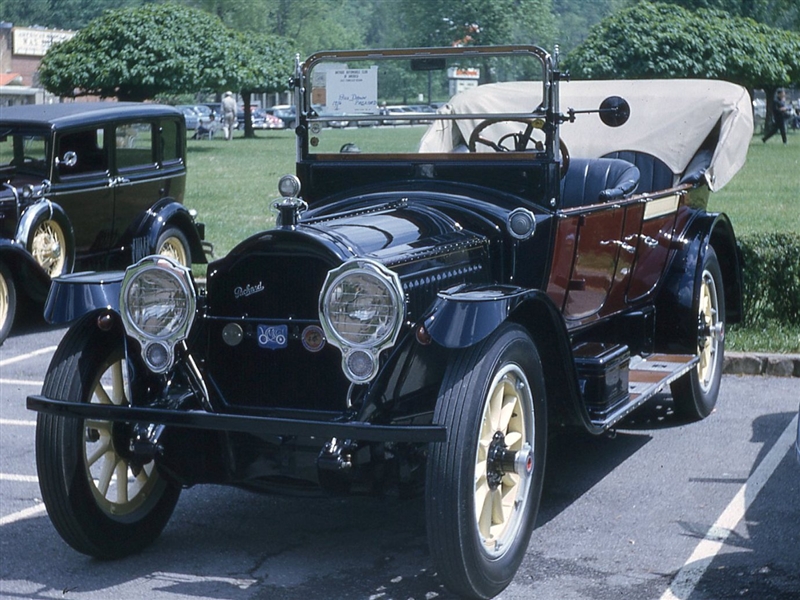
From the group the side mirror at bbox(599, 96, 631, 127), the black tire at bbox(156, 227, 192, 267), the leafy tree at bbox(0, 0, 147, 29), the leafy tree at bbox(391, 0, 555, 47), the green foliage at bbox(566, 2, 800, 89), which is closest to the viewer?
the side mirror at bbox(599, 96, 631, 127)

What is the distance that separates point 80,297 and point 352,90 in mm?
1897

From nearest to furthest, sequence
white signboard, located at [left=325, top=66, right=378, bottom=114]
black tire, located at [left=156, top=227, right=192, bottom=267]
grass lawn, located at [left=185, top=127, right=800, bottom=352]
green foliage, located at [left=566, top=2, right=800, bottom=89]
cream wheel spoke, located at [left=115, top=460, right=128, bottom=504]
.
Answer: cream wheel spoke, located at [left=115, top=460, right=128, bottom=504] → white signboard, located at [left=325, top=66, right=378, bottom=114] → grass lawn, located at [left=185, top=127, right=800, bottom=352] → black tire, located at [left=156, top=227, right=192, bottom=267] → green foliage, located at [left=566, top=2, right=800, bottom=89]

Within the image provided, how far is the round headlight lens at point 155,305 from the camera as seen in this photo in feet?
12.8

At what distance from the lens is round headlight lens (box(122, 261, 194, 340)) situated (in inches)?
153

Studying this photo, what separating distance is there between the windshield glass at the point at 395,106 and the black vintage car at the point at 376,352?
2 cm

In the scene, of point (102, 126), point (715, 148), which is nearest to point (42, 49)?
point (102, 126)

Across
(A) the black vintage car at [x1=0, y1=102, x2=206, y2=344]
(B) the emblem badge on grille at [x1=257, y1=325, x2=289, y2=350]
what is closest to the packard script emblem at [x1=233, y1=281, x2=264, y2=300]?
(B) the emblem badge on grille at [x1=257, y1=325, x2=289, y2=350]

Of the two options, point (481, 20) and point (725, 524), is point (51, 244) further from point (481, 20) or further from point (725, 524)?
point (481, 20)

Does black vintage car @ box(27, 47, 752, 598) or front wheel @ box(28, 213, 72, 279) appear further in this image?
front wheel @ box(28, 213, 72, 279)

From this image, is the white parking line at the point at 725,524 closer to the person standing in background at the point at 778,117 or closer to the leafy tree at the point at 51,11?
the person standing in background at the point at 778,117

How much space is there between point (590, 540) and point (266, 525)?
1.28m

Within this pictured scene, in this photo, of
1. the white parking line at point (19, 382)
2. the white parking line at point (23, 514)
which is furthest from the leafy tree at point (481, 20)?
the white parking line at point (23, 514)

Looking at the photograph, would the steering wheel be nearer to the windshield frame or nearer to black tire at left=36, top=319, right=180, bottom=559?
the windshield frame

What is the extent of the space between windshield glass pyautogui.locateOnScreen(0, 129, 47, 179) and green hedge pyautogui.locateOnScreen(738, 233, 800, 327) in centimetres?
536
